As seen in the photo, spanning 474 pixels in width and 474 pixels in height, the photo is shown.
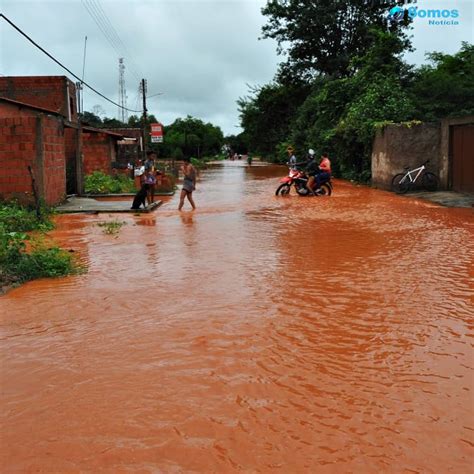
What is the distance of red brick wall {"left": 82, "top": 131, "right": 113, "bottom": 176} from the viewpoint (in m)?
27.6

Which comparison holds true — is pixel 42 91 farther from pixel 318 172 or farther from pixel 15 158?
pixel 318 172

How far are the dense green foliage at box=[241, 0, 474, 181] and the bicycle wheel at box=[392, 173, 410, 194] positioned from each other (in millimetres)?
3107

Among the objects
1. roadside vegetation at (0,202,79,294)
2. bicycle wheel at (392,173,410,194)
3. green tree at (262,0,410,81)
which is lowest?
roadside vegetation at (0,202,79,294)

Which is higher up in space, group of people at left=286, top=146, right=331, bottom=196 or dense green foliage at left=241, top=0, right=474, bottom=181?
dense green foliage at left=241, top=0, right=474, bottom=181

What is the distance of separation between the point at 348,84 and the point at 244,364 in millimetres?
26672

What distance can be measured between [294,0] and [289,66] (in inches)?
216

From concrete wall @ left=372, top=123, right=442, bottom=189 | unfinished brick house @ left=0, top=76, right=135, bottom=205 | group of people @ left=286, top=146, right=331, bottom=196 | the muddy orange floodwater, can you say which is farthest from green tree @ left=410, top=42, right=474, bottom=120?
the muddy orange floodwater

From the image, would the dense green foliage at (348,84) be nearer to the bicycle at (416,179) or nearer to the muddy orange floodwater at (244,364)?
the bicycle at (416,179)

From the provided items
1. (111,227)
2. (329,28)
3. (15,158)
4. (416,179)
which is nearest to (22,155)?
(15,158)

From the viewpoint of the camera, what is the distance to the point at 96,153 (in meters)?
27.8

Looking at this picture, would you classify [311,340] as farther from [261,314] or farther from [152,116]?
Result: [152,116]

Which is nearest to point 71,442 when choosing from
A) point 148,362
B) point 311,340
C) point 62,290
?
point 148,362

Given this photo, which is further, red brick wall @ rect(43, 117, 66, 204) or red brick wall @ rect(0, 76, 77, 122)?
red brick wall @ rect(0, 76, 77, 122)

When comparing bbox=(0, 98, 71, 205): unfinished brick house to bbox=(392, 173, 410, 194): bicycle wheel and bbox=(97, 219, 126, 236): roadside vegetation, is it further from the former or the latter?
bbox=(392, 173, 410, 194): bicycle wheel
